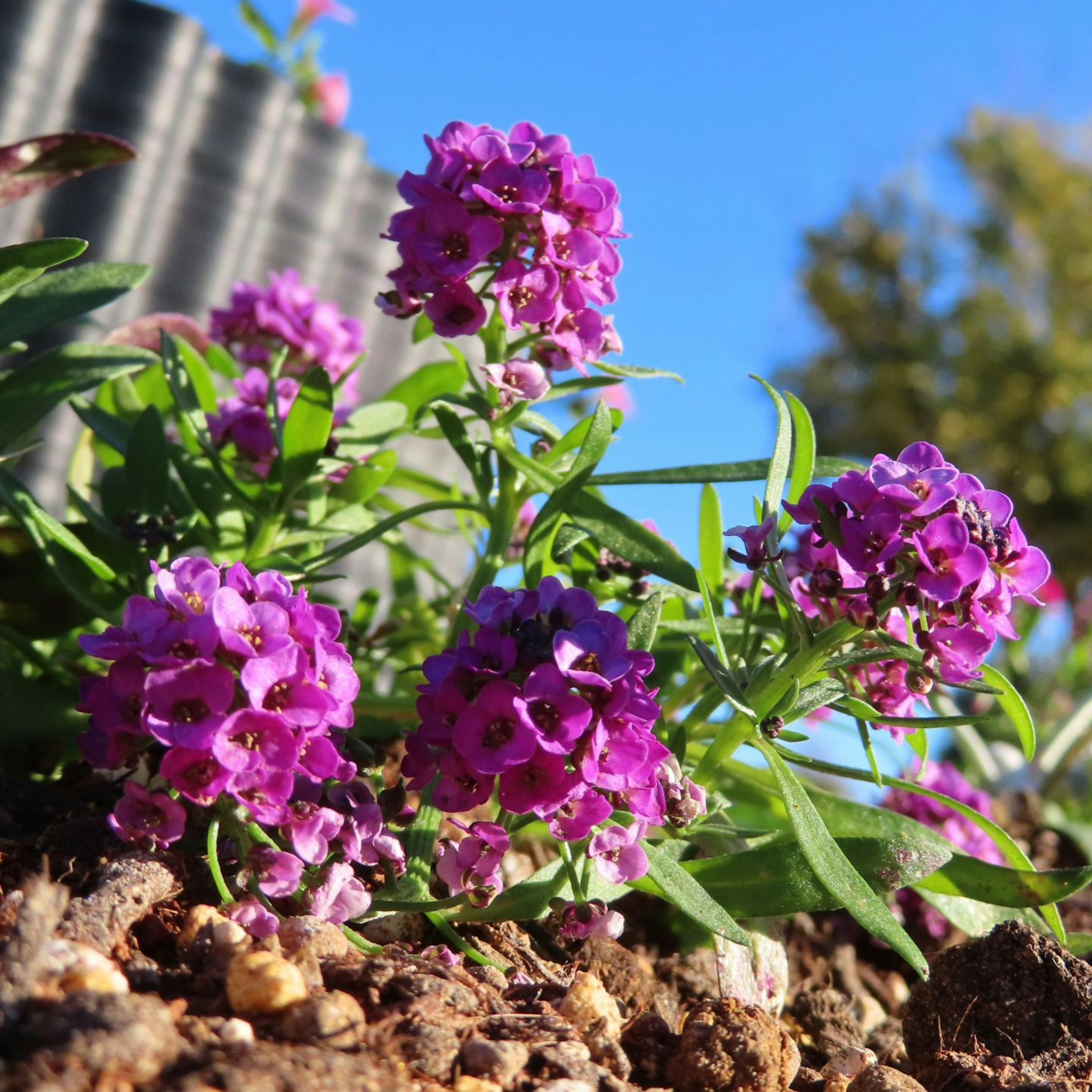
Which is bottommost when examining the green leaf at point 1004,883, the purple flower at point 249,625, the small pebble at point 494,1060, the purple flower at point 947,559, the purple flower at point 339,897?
the small pebble at point 494,1060

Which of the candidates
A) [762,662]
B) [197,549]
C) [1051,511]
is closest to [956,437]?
[1051,511]

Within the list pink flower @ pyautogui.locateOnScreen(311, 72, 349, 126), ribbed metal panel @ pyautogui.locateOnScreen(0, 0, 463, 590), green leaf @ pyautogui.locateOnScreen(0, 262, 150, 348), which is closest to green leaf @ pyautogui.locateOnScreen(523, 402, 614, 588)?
green leaf @ pyautogui.locateOnScreen(0, 262, 150, 348)

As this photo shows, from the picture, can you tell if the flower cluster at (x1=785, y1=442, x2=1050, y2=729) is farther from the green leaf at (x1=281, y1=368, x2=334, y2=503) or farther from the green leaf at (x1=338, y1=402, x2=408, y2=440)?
the green leaf at (x1=338, y1=402, x2=408, y2=440)

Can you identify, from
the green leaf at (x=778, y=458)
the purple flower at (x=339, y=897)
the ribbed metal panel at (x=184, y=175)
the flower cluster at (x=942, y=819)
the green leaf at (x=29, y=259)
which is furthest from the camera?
the ribbed metal panel at (x=184, y=175)

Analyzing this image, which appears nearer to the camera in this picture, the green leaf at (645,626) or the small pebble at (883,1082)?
the small pebble at (883,1082)

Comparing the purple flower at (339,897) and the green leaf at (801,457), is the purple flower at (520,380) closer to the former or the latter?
the green leaf at (801,457)

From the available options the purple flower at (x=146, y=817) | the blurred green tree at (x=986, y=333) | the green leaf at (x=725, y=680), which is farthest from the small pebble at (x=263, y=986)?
the blurred green tree at (x=986, y=333)
